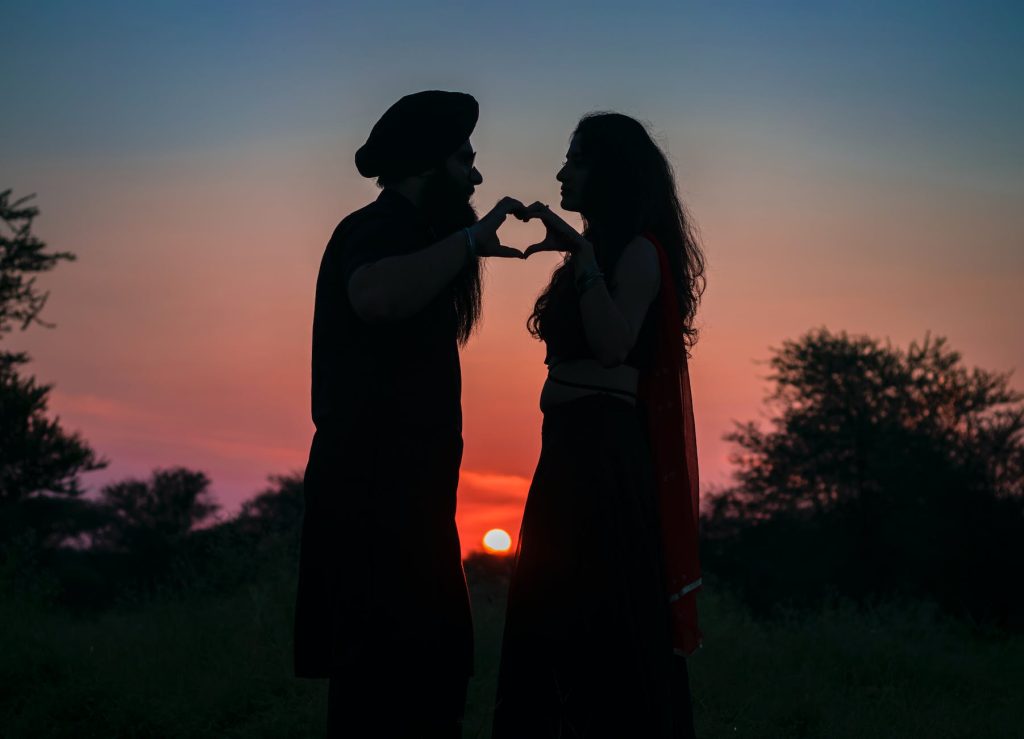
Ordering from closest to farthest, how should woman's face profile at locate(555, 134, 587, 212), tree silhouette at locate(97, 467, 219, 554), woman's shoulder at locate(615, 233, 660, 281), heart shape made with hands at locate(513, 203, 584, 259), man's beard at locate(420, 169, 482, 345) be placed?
man's beard at locate(420, 169, 482, 345) < heart shape made with hands at locate(513, 203, 584, 259) < woman's shoulder at locate(615, 233, 660, 281) < woman's face profile at locate(555, 134, 587, 212) < tree silhouette at locate(97, 467, 219, 554)

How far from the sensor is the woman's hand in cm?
350

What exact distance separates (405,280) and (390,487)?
Answer: 54 centimetres

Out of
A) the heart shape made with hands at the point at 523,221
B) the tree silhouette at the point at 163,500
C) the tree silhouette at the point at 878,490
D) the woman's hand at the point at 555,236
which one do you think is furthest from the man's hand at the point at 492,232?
the tree silhouette at the point at 163,500

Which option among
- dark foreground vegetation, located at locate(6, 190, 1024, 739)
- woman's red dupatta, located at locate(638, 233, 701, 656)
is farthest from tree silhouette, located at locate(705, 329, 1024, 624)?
woman's red dupatta, located at locate(638, 233, 701, 656)

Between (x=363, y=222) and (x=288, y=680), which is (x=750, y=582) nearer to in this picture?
(x=288, y=680)

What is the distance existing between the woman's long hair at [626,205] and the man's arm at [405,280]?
104 centimetres

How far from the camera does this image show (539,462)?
12.8ft

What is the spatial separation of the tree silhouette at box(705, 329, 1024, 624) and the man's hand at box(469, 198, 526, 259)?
20.7 metres

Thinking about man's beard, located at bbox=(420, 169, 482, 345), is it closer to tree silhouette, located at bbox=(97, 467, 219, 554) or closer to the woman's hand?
the woman's hand

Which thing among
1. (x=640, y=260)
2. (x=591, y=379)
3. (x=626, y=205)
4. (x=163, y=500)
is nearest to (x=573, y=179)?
(x=626, y=205)

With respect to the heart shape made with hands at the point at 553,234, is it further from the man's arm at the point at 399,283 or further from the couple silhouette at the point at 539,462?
the man's arm at the point at 399,283

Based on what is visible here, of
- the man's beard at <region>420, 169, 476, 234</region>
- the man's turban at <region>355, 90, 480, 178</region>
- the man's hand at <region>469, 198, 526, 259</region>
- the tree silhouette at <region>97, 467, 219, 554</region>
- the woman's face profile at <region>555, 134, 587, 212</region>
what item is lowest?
the man's hand at <region>469, 198, 526, 259</region>

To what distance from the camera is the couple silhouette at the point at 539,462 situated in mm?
2891

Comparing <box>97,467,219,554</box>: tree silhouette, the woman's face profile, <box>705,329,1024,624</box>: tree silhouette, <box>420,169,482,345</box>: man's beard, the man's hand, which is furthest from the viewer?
<box>97,467,219,554</box>: tree silhouette
